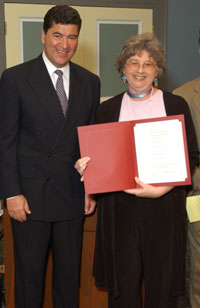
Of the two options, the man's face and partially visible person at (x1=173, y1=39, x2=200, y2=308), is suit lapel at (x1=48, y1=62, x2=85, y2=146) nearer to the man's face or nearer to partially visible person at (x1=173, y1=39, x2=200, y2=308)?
the man's face

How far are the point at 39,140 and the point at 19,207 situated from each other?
33 cm

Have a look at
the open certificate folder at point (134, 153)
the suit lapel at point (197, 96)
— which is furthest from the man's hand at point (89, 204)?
the suit lapel at point (197, 96)

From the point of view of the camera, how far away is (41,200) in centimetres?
190

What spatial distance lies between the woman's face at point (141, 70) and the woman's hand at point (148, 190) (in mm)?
444

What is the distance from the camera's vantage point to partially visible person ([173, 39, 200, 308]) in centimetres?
202

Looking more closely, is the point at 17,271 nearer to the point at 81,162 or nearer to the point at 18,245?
the point at 18,245

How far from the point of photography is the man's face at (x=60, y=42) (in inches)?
71.0

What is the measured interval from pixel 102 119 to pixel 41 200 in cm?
49

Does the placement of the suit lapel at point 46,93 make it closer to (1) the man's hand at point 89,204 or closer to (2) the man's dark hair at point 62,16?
(2) the man's dark hair at point 62,16

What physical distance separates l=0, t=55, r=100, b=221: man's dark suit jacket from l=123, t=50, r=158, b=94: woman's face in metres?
0.27

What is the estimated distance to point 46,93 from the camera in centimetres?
184

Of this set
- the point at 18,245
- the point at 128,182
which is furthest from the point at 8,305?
the point at 128,182

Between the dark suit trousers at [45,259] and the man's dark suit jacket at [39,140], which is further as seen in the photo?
the dark suit trousers at [45,259]

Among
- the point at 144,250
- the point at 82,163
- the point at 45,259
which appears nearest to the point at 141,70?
the point at 82,163
